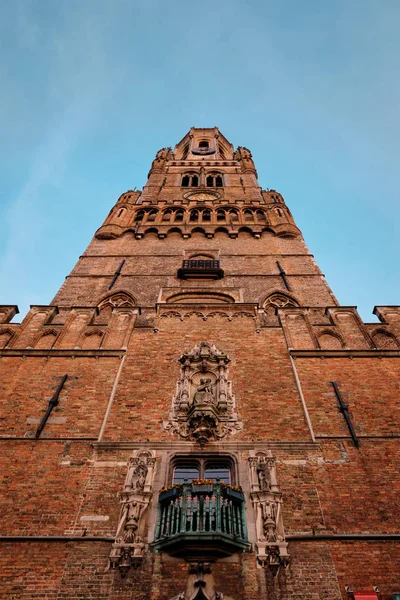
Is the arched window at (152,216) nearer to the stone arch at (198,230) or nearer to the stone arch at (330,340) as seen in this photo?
the stone arch at (198,230)

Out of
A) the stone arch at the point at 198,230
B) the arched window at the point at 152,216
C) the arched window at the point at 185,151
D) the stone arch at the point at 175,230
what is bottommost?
the stone arch at the point at 175,230

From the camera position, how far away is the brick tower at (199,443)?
710cm

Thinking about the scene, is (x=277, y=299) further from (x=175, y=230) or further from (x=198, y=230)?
(x=175, y=230)

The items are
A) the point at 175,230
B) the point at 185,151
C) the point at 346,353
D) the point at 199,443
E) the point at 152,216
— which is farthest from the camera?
the point at 185,151

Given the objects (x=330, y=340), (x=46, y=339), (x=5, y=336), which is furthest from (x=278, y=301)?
(x=5, y=336)

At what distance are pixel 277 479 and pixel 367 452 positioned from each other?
2.01m

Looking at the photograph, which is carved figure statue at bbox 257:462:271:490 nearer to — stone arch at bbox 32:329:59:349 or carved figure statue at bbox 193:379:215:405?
carved figure statue at bbox 193:379:215:405

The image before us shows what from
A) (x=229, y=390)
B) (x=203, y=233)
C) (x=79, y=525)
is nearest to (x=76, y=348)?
(x=229, y=390)

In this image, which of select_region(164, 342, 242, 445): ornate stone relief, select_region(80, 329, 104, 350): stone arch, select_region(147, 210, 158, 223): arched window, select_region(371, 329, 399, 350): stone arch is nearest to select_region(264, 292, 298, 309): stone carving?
select_region(371, 329, 399, 350): stone arch

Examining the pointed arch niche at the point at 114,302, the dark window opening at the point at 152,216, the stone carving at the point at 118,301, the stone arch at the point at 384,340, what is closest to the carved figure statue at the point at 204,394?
the stone arch at the point at 384,340

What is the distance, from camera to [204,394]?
33.5ft

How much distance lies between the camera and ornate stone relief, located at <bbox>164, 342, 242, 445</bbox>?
9531mm

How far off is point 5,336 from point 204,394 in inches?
257

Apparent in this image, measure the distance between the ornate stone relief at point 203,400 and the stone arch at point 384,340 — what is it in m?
4.51
